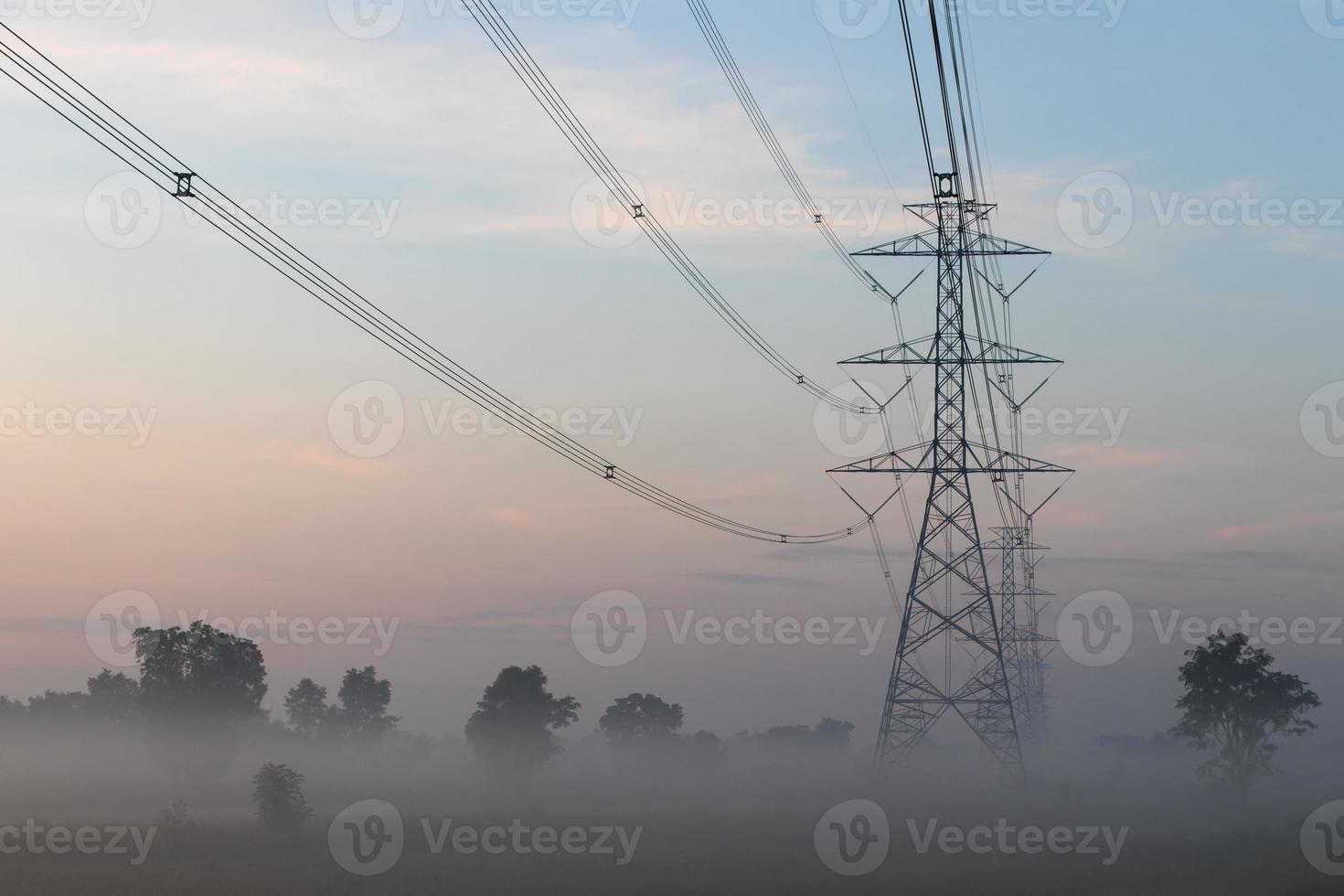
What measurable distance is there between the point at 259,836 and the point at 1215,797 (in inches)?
3496

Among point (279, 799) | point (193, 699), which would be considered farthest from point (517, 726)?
point (279, 799)

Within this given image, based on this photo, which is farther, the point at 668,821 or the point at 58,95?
the point at 668,821

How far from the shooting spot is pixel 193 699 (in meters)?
158

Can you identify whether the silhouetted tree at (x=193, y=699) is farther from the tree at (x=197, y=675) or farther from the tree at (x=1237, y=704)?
the tree at (x=1237, y=704)

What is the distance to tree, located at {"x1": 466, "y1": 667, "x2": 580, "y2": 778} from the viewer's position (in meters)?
168

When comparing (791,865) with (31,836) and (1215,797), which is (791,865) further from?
(1215,797)

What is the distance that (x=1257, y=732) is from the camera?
392 ft

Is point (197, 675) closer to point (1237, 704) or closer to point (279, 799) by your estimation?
point (279, 799)

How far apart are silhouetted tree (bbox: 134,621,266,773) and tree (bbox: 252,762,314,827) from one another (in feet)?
211

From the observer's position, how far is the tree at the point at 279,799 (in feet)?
308

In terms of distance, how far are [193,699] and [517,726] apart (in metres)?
39.6

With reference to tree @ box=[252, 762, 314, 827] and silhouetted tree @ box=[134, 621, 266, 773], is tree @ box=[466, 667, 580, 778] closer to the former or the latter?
silhouetted tree @ box=[134, 621, 266, 773]

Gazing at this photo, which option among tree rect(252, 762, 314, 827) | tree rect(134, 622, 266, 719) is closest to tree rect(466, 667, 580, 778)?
tree rect(134, 622, 266, 719)

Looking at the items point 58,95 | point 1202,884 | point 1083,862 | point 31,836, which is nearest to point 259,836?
point 31,836
